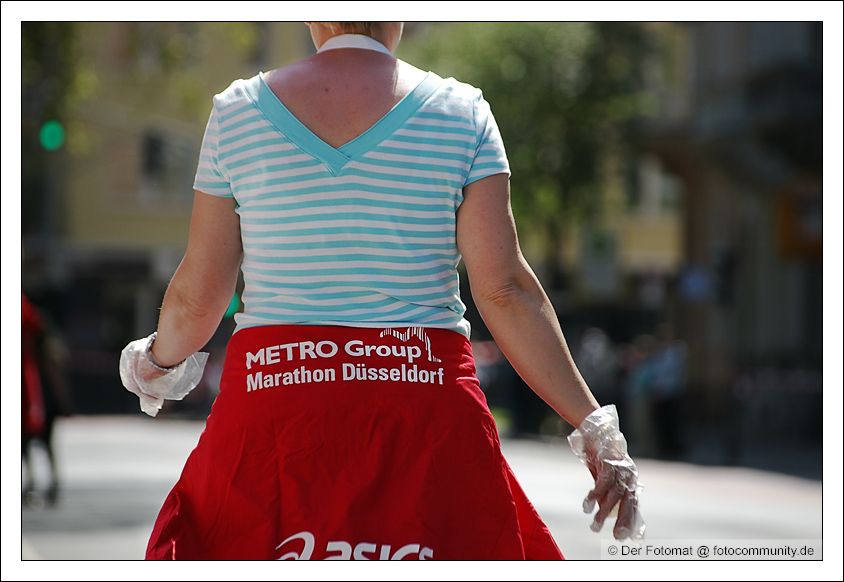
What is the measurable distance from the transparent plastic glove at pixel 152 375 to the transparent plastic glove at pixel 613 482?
2.79 feet

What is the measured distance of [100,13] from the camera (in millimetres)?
3086

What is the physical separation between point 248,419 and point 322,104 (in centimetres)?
61

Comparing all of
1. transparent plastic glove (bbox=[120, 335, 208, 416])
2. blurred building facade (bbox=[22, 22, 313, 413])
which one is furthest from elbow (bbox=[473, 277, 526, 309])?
blurred building facade (bbox=[22, 22, 313, 413])

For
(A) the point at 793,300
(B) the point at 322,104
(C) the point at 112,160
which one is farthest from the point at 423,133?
(C) the point at 112,160

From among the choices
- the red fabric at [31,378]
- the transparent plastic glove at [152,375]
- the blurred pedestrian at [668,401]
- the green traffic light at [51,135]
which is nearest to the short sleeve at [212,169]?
the transparent plastic glove at [152,375]

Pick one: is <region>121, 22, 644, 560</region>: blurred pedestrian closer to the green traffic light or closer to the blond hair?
the blond hair

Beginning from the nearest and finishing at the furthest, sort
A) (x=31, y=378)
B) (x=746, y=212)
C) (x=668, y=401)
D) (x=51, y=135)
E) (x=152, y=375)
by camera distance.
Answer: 1. (x=152, y=375)
2. (x=31, y=378)
3. (x=51, y=135)
4. (x=668, y=401)
5. (x=746, y=212)

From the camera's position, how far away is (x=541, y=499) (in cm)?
932

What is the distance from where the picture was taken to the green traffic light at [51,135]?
953 cm

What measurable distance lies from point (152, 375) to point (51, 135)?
768 cm

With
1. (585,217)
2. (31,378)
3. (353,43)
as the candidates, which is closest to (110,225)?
(585,217)

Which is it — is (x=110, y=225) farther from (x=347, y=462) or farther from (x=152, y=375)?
(x=347, y=462)

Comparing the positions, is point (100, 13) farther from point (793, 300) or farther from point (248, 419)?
point (793, 300)

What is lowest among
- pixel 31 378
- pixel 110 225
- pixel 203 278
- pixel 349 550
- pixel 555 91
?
pixel 31 378
